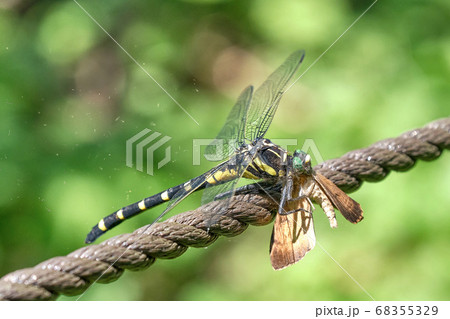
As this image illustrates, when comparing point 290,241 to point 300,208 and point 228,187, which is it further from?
point 228,187

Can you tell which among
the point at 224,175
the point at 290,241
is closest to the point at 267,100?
the point at 224,175

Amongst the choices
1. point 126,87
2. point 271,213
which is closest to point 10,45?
point 126,87

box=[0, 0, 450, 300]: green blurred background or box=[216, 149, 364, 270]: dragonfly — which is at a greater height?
box=[0, 0, 450, 300]: green blurred background

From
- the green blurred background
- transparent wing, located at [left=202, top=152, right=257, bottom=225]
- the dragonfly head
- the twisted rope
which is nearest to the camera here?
the twisted rope

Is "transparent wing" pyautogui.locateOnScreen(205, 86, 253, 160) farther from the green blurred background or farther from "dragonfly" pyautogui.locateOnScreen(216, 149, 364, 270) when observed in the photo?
the green blurred background

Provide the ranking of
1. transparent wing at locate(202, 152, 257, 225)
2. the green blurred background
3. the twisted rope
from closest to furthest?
the twisted rope < transparent wing at locate(202, 152, 257, 225) < the green blurred background

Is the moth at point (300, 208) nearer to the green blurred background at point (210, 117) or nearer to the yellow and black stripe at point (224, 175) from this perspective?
the yellow and black stripe at point (224, 175)

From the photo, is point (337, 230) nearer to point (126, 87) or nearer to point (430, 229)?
point (430, 229)
